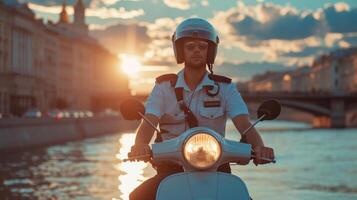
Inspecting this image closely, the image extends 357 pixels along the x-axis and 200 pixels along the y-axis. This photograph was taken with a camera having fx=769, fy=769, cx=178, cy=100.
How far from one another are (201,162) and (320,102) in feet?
290

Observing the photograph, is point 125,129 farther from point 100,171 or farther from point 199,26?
point 199,26

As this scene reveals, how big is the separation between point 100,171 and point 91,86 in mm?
100187

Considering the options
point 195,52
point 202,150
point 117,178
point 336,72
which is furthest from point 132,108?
point 336,72

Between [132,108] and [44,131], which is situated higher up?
[132,108]

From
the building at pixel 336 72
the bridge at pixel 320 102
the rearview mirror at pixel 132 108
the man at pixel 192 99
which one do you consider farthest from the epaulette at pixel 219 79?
the building at pixel 336 72

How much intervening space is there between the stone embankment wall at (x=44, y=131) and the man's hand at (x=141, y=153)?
28.9m

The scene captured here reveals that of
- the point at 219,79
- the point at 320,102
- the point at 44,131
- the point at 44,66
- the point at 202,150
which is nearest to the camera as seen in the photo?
the point at 202,150

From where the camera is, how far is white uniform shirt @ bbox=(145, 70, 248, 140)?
168 inches

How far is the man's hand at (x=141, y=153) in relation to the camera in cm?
394

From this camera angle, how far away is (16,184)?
1645 centimetres

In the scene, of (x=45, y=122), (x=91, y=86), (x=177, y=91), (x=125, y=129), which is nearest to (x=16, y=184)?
(x=177, y=91)

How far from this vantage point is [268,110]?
13.4ft

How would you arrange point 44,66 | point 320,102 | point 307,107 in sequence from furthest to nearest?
point 320,102 → point 44,66 → point 307,107

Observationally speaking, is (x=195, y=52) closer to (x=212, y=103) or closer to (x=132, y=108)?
(x=212, y=103)
